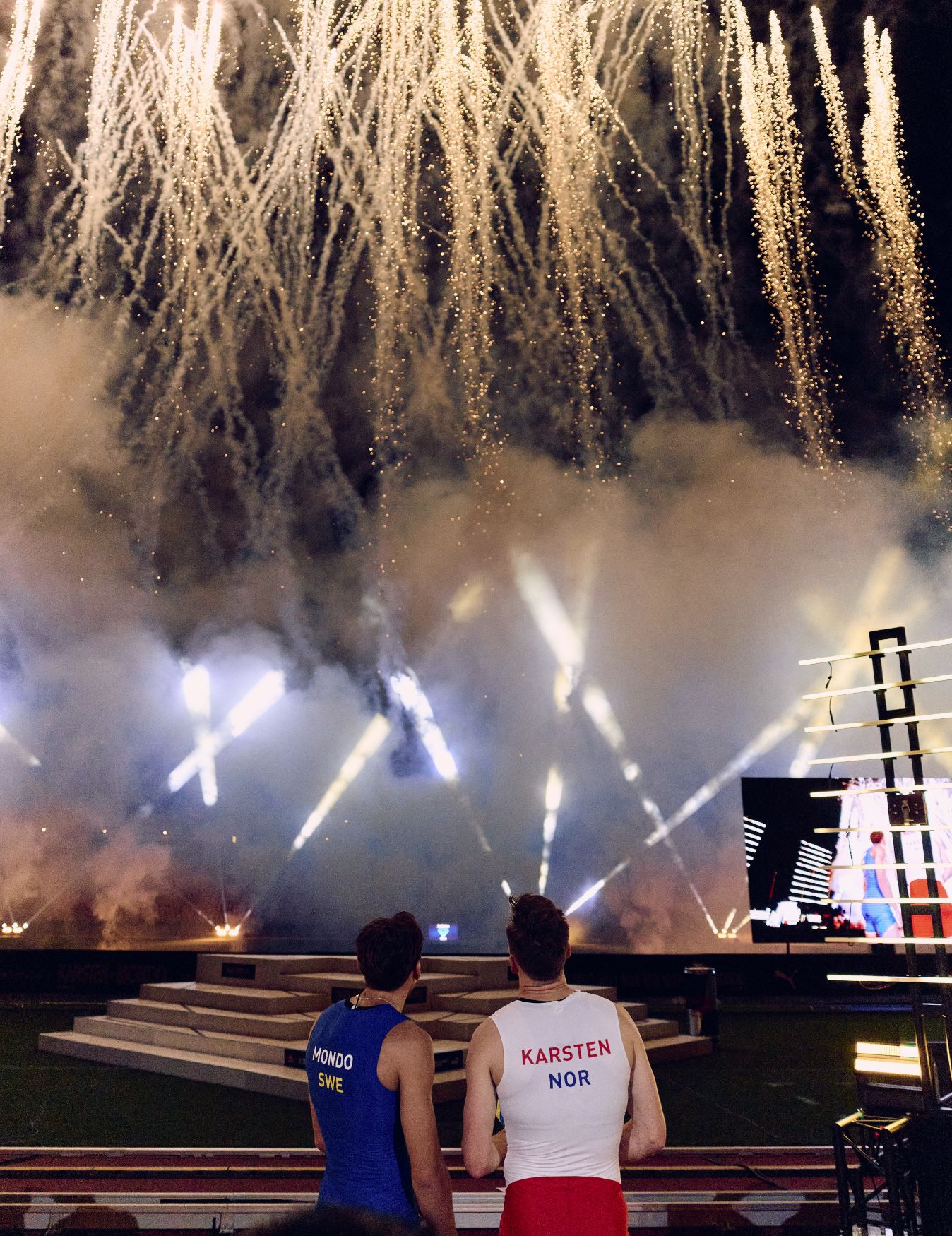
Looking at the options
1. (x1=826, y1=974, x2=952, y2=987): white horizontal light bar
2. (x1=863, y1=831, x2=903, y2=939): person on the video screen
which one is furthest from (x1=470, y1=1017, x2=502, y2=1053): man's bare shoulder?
(x1=863, y1=831, x2=903, y2=939): person on the video screen

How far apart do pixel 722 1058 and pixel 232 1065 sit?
18.7 ft

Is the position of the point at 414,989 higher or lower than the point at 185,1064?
higher

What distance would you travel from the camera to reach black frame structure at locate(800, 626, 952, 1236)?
4.29 metres

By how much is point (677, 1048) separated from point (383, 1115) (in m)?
9.61

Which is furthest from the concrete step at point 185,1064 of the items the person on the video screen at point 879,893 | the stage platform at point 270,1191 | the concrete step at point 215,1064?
the person on the video screen at point 879,893

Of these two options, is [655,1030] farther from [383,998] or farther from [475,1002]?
[383,998]

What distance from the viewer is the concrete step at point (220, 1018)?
1013cm

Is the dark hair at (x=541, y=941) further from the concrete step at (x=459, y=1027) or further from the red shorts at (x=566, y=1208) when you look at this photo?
the concrete step at (x=459, y=1027)

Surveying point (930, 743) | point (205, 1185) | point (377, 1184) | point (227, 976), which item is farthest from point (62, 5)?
point (930, 743)

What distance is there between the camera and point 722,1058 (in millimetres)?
11273

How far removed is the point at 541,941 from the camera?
263 centimetres


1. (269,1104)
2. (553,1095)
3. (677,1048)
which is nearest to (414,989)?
(269,1104)

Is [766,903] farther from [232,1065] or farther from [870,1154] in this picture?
[870,1154]

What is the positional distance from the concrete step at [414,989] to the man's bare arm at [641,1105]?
331 inches
